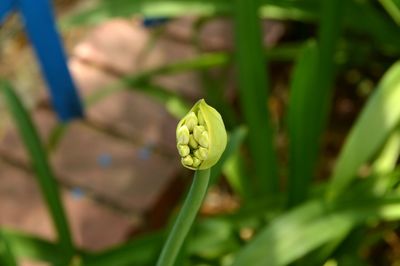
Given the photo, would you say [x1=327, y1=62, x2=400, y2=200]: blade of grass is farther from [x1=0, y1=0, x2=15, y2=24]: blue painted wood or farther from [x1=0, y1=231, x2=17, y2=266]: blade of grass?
[x1=0, y1=0, x2=15, y2=24]: blue painted wood

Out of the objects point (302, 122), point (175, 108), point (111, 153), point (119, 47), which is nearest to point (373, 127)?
point (302, 122)

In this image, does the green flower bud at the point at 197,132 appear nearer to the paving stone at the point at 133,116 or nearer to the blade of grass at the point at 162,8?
the blade of grass at the point at 162,8

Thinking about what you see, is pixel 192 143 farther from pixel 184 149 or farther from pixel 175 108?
pixel 175 108

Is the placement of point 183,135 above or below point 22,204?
below

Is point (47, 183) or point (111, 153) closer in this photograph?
point (47, 183)

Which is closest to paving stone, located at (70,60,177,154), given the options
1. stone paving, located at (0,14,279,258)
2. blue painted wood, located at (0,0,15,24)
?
stone paving, located at (0,14,279,258)

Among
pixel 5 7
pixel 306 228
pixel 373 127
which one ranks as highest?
pixel 5 7
